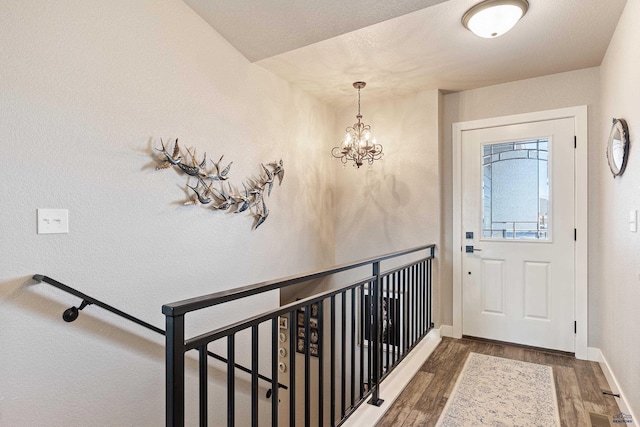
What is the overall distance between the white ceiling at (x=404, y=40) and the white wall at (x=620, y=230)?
25cm

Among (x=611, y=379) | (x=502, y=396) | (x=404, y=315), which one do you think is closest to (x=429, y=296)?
(x=404, y=315)

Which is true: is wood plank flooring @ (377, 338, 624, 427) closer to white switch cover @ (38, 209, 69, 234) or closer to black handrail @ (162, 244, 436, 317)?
black handrail @ (162, 244, 436, 317)

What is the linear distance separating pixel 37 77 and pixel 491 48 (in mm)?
2844

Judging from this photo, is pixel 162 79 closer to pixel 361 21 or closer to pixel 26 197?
pixel 26 197

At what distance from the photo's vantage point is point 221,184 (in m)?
2.60

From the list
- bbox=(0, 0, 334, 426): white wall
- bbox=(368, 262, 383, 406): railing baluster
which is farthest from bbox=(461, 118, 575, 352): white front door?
bbox=(0, 0, 334, 426): white wall

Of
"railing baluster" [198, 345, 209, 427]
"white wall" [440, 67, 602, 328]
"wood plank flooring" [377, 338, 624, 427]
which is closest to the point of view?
"railing baluster" [198, 345, 209, 427]

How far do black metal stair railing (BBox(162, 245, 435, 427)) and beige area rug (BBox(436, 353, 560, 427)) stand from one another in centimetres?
46

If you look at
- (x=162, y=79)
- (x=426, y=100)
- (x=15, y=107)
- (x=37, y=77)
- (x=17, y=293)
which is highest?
(x=426, y=100)

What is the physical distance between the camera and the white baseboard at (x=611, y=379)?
1977mm

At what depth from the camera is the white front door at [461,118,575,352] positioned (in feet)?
9.86

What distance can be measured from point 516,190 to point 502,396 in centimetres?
177

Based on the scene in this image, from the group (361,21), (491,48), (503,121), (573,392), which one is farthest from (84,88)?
(573,392)

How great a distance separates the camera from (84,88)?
179 centimetres
